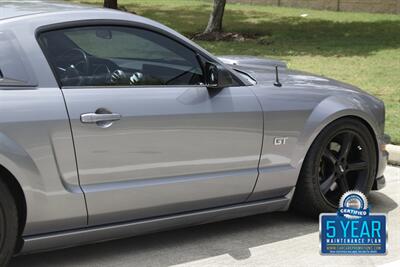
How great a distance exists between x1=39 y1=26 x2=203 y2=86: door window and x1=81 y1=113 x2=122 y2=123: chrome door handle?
0.25 meters

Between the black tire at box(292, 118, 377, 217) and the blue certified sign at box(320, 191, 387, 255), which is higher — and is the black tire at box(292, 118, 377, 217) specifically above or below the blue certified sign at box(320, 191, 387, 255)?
above

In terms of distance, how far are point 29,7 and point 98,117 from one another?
0.93m

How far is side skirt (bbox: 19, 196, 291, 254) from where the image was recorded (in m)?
3.79

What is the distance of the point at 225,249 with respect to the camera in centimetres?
444

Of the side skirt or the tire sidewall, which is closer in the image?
the side skirt

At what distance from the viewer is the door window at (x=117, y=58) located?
3.97m

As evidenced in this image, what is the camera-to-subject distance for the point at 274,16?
926 inches

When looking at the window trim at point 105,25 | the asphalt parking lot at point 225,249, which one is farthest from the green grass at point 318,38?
the window trim at point 105,25

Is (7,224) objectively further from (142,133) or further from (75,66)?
(75,66)

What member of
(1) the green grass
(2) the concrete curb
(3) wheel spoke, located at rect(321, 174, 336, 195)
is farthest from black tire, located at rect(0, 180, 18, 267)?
(1) the green grass

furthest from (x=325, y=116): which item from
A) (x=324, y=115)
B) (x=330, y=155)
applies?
(x=330, y=155)

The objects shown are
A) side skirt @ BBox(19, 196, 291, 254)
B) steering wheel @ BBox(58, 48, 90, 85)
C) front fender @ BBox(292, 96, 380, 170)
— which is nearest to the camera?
side skirt @ BBox(19, 196, 291, 254)

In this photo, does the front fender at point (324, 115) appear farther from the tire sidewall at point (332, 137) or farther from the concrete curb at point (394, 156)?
the concrete curb at point (394, 156)

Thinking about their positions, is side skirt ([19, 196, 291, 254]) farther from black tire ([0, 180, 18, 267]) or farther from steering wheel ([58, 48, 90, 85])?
steering wheel ([58, 48, 90, 85])
